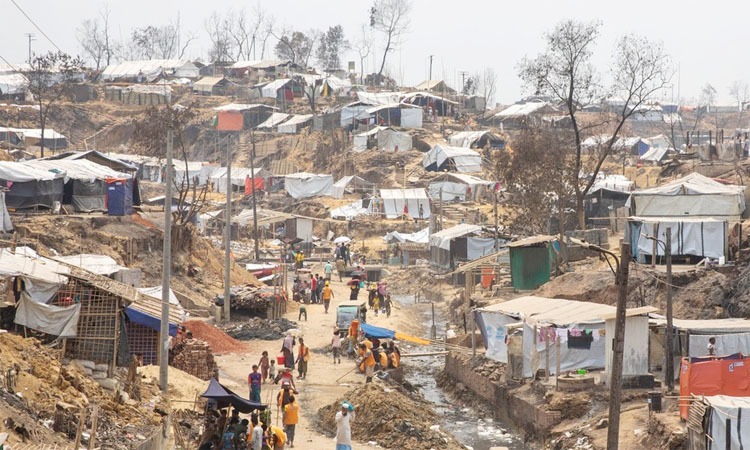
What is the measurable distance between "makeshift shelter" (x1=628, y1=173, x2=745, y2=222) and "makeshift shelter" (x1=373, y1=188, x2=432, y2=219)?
2657 cm

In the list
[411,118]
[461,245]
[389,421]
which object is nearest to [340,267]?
[461,245]

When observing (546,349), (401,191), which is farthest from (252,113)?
(546,349)

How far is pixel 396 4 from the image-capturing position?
4702 inches

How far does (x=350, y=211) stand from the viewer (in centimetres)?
6222

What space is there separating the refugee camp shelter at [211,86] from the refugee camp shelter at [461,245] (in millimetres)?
54462

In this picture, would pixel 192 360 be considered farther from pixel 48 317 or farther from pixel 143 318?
pixel 48 317

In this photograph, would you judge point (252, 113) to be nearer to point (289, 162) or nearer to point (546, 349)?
point (289, 162)

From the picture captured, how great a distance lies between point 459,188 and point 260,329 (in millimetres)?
33209

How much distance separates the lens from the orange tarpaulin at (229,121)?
8562 cm

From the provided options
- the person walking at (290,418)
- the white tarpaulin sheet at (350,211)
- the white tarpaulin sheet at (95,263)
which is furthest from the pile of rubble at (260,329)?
the white tarpaulin sheet at (350,211)

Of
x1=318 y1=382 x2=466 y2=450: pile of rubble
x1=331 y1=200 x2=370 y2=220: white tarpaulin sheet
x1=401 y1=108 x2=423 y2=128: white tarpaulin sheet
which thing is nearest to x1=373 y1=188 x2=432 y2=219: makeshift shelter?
x1=331 y1=200 x2=370 y2=220: white tarpaulin sheet

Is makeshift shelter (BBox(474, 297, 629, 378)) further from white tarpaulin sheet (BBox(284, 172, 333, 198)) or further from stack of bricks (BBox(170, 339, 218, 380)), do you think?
white tarpaulin sheet (BBox(284, 172, 333, 198))

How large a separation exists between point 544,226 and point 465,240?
142 inches

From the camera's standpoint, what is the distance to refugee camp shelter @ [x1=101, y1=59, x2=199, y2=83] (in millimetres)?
100688
